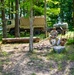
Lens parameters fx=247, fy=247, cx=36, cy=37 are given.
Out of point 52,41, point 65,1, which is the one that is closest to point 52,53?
point 52,41

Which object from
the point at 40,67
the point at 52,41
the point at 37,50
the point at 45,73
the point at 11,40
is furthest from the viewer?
the point at 11,40

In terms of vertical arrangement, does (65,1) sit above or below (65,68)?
above

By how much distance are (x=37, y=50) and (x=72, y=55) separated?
208 cm

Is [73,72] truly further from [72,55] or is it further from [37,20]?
[37,20]

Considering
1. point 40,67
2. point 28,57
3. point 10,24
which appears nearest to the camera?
point 40,67

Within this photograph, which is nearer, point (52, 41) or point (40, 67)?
point (40, 67)

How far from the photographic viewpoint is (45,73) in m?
8.84

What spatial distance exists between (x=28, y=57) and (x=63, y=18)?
3675cm

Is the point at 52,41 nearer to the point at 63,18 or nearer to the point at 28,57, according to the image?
the point at 28,57

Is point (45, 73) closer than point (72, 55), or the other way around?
point (45, 73)

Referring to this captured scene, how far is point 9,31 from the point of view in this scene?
25.7m

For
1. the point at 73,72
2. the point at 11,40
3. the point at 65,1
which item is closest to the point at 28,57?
the point at 73,72

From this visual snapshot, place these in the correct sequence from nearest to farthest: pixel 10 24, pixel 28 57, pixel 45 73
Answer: pixel 45 73
pixel 28 57
pixel 10 24

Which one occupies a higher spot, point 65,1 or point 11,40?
point 65,1
